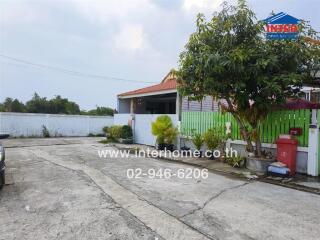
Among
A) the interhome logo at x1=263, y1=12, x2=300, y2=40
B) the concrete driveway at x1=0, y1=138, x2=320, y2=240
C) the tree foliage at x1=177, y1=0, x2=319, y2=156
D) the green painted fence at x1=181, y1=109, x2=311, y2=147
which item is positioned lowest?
the concrete driveway at x1=0, y1=138, x2=320, y2=240

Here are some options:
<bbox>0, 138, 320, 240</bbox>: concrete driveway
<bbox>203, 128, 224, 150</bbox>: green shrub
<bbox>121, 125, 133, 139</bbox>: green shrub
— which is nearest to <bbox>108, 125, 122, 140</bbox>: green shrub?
<bbox>121, 125, 133, 139</bbox>: green shrub

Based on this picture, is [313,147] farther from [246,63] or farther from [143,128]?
[143,128]

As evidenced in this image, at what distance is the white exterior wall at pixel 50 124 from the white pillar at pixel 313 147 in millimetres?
17091

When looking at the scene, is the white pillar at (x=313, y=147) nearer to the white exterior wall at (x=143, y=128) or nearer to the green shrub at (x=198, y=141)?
the green shrub at (x=198, y=141)

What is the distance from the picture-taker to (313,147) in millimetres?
7293

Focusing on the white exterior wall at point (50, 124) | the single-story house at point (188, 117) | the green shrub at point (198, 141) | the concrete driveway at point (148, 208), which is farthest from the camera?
the white exterior wall at point (50, 124)

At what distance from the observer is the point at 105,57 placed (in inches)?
944

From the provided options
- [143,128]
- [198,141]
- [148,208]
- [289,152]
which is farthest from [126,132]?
[148,208]

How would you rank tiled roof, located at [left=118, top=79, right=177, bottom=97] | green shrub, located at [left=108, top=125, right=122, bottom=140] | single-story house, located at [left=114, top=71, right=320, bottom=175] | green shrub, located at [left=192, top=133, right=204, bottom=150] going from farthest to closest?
green shrub, located at [left=108, top=125, right=122, bottom=140], tiled roof, located at [left=118, top=79, right=177, bottom=97], green shrub, located at [left=192, top=133, right=204, bottom=150], single-story house, located at [left=114, top=71, right=320, bottom=175]

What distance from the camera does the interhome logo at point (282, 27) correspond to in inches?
302

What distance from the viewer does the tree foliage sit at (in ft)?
23.6

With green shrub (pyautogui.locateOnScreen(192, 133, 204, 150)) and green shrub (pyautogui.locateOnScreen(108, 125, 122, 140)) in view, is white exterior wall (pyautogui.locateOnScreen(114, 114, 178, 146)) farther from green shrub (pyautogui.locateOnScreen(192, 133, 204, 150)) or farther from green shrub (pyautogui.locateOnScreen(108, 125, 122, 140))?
green shrub (pyautogui.locateOnScreen(192, 133, 204, 150))

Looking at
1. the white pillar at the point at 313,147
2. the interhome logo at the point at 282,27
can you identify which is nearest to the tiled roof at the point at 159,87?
the interhome logo at the point at 282,27

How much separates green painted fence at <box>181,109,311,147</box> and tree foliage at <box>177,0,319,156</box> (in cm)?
56
